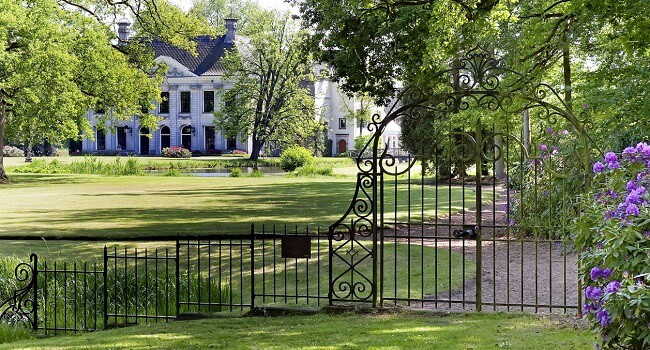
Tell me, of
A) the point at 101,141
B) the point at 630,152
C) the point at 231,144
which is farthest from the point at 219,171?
the point at 630,152

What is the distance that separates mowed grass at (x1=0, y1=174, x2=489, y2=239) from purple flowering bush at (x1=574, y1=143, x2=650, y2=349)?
26.2ft

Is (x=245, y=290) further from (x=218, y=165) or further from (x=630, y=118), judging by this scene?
(x=218, y=165)

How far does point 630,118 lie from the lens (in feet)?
35.2

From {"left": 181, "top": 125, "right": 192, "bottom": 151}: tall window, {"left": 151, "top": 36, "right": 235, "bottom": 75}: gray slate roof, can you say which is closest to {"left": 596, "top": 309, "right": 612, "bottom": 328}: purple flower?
{"left": 151, "top": 36, "right": 235, "bottom": 75}: gray slate roof

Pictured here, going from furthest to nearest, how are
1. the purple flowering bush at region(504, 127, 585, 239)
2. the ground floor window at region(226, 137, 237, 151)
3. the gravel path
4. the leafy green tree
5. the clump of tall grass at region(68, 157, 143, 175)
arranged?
the ground floor window at region(226, 137, 237, 151), the clump of tall grass at region(68, 157, 143, 175), the leafy green tree, the purple flowering bush at region(504, 127, 585, 239), the gravel path

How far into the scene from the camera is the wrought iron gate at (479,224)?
332 inches

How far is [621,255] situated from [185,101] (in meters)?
64.9

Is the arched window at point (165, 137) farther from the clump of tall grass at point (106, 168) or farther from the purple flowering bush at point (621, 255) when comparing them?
the purple flowering bush at point (621, 255)

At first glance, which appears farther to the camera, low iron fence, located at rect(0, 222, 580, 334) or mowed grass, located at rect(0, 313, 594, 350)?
low iron fence, located at rect(0, 222, 580, 334)

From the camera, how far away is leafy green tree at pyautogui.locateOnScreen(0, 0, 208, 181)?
2986cm

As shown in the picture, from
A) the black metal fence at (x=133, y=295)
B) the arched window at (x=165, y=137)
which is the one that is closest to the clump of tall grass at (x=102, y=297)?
the black metal fence at (x=133, y=295)

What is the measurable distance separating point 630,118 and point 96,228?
1199 cm

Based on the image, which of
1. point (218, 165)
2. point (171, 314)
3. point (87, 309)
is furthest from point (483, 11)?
point (218, 165)

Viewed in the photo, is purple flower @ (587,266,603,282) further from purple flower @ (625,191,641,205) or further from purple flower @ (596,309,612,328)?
purple flower @ (625,191,641,205)
